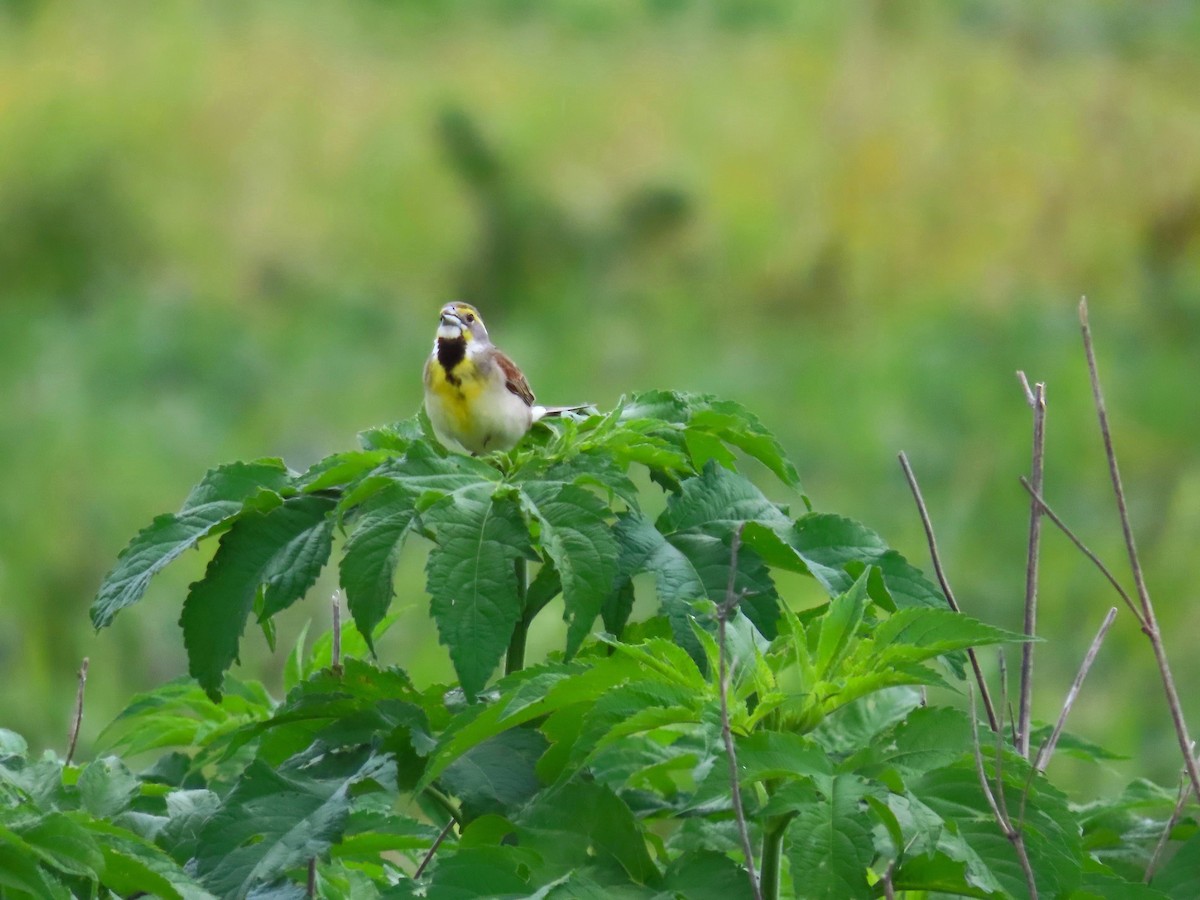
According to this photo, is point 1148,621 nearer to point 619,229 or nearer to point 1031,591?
point 1031,591

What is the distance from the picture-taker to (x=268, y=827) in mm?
1141

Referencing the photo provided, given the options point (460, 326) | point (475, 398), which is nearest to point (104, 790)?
point (475, 398)

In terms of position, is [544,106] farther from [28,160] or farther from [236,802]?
[236,802]

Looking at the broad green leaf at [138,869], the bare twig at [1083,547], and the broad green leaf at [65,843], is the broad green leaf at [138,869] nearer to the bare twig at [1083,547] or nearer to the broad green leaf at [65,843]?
the broad green leaf at [65,843]

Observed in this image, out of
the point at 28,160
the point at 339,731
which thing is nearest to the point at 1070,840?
the point at 339,731

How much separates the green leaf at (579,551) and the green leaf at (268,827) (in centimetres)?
21

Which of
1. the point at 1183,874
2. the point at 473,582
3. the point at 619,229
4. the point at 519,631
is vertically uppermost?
the point at 473,582

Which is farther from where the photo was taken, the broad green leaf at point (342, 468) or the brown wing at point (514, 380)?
the brown wing at point (514, 380)

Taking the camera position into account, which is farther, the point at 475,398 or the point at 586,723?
the point at 475,398

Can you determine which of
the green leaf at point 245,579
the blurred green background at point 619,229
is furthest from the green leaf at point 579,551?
the blurred green background at point 619,229

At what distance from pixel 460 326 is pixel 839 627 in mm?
1459

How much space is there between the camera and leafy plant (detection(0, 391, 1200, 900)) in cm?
103

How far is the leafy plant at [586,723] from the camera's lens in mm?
1026

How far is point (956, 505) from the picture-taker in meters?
5.55
